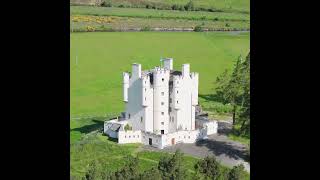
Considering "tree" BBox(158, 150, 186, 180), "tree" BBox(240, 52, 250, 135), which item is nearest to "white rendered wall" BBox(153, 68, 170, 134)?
"tree" BBox(240, 52, 250, 135)

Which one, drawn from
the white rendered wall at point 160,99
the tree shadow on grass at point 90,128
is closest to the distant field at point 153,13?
the tree shadow on grass at point 90,128

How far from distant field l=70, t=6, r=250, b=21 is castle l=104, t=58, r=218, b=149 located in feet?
62.8

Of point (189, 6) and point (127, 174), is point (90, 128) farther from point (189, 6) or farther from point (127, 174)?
point (189, 6)

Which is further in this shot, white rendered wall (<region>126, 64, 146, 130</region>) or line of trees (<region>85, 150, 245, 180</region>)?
white rendered wall (<region>126, 64, 146, 130</region>)

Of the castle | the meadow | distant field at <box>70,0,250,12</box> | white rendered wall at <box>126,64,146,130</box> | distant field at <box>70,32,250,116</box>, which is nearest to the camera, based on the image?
the meadow

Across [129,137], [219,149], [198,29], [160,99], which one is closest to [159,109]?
[160,99]

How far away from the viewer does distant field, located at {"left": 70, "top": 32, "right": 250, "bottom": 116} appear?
17250 millimetres

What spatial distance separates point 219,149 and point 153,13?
71.4ft

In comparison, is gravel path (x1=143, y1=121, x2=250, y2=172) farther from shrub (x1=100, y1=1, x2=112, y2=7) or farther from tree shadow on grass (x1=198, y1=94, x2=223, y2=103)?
shrub (x1=100, y1=1, x2=112, y2=7)

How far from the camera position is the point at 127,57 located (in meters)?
23.0

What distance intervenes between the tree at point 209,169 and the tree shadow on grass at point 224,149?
5.66 feet
